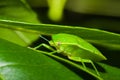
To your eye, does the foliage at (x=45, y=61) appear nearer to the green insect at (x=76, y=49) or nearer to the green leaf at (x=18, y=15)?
the green insect at (x=76, y=49)

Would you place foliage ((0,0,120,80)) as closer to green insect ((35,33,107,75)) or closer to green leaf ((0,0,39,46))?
green insect ((35,33,107,75))

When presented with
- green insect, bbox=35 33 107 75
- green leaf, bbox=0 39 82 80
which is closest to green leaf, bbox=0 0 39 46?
green insect, bbox=35 33 107 75

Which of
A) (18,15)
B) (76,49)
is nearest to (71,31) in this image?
(76,49)

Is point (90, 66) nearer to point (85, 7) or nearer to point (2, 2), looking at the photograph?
point (2, 2)

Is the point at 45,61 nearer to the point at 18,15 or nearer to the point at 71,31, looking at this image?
the point at 71,31

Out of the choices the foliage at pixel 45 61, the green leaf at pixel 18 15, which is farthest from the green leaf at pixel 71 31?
the green leaf at pixel 18 15

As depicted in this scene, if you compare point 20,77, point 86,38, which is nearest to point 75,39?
point 86,38

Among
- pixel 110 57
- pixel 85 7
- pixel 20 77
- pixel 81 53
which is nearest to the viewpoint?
pixel 20 77
